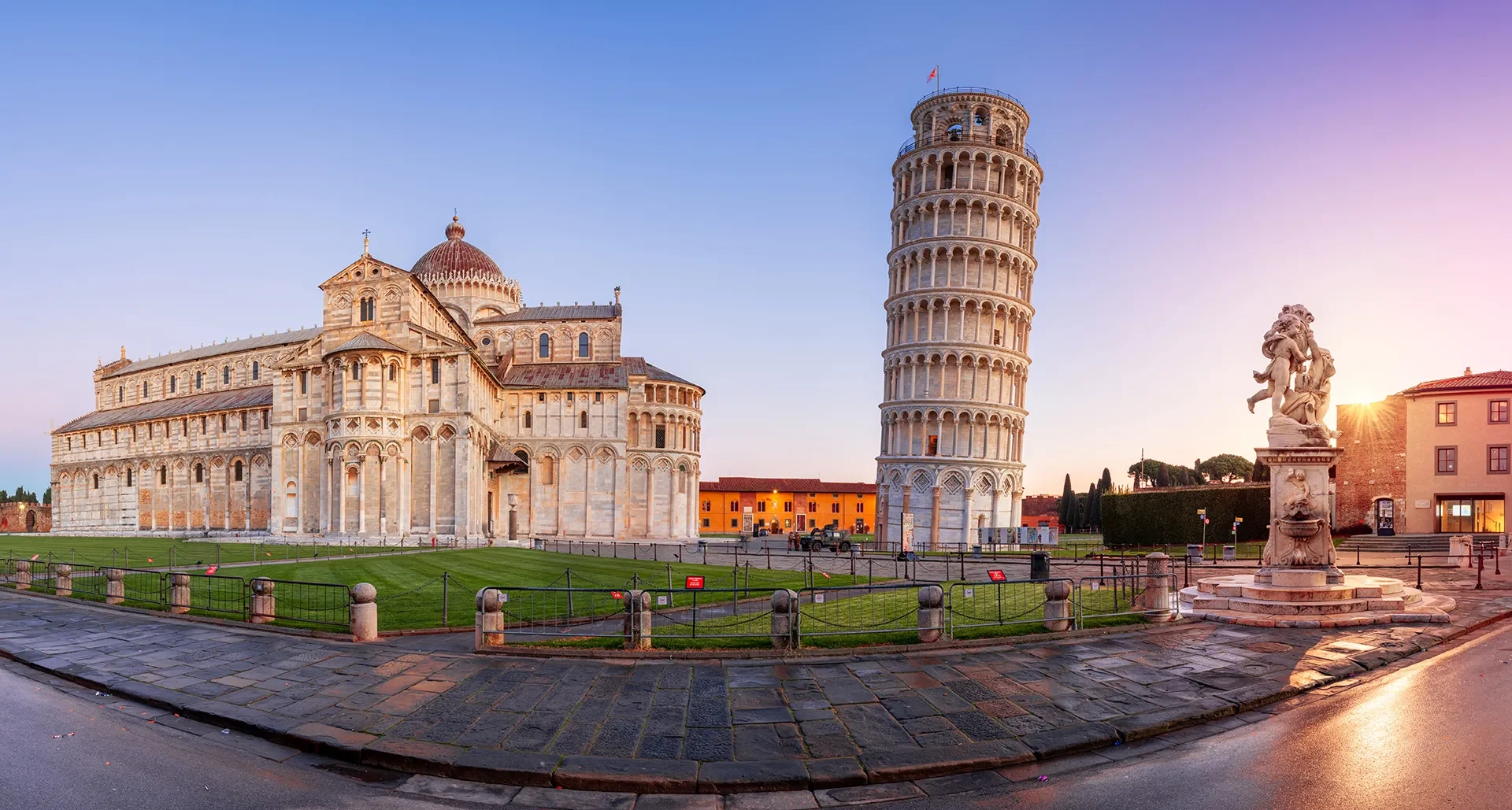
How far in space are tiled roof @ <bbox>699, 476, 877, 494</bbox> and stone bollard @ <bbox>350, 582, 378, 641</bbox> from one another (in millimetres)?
86949

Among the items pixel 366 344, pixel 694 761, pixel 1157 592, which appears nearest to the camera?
pixel 694 761

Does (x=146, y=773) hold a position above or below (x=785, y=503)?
above

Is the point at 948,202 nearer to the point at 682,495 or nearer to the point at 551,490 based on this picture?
the point at 682,495

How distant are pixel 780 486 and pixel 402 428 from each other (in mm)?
Answer: 59804

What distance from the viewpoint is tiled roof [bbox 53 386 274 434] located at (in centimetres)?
6250

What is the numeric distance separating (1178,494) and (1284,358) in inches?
1337

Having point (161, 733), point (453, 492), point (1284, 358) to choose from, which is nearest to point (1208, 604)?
point (1284, 358)

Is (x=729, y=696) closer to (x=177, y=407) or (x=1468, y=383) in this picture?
(x=1468, y=383)

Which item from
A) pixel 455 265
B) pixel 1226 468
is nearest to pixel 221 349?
pixel 455 265

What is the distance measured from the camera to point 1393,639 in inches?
512

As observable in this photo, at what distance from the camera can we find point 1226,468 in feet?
395

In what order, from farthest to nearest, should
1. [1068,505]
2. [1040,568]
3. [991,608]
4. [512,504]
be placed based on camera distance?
[1068,505] < [512,504] < [1040,568] < [991,608]

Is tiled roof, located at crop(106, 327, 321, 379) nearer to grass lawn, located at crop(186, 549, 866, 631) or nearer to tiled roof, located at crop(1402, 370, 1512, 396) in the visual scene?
grass lawn, located at crop(186, 549, 866, 631)

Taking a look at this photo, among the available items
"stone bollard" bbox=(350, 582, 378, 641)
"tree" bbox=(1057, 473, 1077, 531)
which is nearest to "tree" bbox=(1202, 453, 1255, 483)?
"tree" bbox=(1057, 473, 1077, 531)
